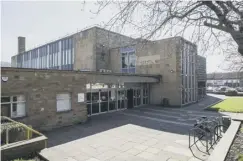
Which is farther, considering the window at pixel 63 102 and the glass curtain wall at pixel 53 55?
the glass curtain wall at pixel 53 55

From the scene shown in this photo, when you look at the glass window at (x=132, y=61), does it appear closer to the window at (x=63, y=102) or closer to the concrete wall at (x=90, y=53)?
the concrete wall at (x=90, y=53)

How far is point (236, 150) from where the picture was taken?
496cm

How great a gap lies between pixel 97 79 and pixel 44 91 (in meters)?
4.22

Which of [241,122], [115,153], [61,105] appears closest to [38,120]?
[61,105]

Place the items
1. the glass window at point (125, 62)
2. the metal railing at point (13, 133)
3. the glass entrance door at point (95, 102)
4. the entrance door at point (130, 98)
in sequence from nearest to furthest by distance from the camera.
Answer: the metal railing at point (13, 133), the glass entrance door at point (95, 102), the entrance door at point (130, 98), the glass window at point (125, 62)

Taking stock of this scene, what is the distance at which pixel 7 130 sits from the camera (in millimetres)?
5926

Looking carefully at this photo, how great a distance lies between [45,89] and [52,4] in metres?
7.30

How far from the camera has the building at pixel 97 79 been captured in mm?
8938

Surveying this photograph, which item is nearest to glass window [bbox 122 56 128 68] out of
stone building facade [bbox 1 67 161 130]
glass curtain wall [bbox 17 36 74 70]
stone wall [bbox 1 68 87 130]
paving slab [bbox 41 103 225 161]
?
glass curtain wall [bbox 17 36 74 70]

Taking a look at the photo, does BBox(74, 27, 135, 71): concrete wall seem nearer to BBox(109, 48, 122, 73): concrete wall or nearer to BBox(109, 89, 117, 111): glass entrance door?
BBox(109, 48, 122, 73): concrete wall

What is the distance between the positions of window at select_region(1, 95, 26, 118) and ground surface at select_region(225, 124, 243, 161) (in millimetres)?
9610

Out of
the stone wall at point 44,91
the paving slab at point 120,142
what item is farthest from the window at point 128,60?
the paving slab at point 120,142

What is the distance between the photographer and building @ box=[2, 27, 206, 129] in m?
8.94

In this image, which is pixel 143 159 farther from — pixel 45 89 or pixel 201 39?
pixel 45 89
